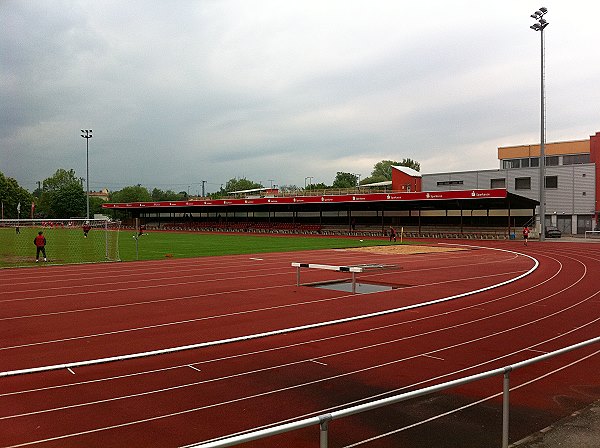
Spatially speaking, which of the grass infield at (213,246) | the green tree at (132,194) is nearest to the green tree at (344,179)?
the green tree at (132,194)

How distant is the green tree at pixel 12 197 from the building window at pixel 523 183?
325 ft

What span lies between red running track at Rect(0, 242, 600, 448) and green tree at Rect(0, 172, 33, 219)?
348 feet

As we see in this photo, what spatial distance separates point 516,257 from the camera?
31359 mm

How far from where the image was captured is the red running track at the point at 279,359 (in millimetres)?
5824

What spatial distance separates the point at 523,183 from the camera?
63.9 meters

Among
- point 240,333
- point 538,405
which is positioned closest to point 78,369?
point 240,333

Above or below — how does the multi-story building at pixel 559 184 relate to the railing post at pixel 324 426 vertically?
above

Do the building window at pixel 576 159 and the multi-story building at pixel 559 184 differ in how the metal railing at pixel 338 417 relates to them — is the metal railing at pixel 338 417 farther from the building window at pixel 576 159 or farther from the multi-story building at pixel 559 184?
the building window at pixel 576 159

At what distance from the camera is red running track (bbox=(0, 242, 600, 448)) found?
5.82m

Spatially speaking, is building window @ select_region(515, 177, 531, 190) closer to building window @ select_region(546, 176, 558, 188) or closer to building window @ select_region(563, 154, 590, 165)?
building window @ select_region(546, 176, 558, 188)

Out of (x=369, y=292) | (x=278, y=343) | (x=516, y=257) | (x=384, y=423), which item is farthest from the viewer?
(x=516, y=257)

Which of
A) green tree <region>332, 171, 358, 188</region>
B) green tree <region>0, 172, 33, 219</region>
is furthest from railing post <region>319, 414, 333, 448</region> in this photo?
green tree <region>332, 171, 358, 188</region>

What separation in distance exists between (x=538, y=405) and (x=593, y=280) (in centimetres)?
1566

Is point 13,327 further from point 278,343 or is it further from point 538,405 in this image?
point 538,405
